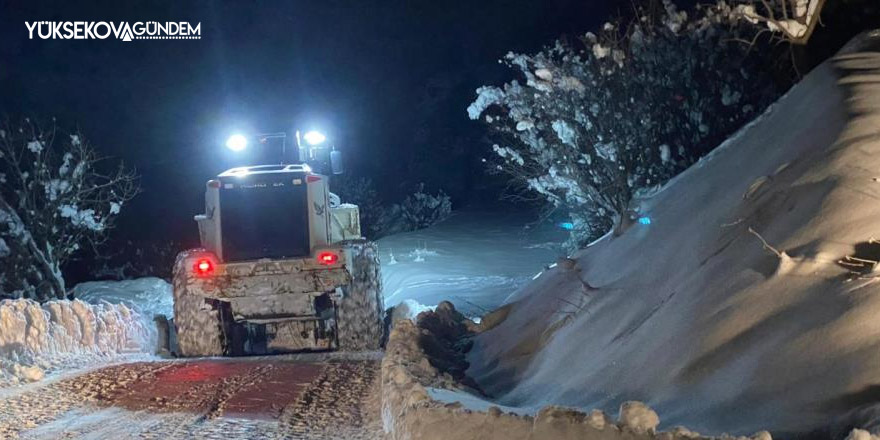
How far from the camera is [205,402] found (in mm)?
9133

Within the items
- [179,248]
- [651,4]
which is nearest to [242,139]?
[651,4]

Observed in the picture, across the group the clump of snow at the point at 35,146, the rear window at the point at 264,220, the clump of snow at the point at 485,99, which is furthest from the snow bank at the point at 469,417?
the clump of snow at the point at 35,146

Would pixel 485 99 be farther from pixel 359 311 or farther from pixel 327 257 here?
pixel 327 257

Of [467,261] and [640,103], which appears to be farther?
[467,261]

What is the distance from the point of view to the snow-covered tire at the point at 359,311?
534 inches

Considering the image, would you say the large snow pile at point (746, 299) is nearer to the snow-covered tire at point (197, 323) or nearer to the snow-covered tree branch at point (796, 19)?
the snow-covered tree branch at point (796, 19)

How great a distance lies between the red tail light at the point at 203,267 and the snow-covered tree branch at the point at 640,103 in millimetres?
5970

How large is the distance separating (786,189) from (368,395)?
15.0 ft

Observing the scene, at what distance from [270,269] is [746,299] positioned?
8.15 metres

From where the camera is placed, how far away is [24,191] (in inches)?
922

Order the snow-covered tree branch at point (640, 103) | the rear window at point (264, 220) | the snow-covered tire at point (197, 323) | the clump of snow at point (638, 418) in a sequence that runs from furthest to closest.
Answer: the snow-covered tree branch at point (640, 103) < the rear window at point (264, 220) < the snow-covered tire at point (197, 323) < the clump of snow at point (638, 418)

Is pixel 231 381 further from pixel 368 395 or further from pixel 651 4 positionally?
pixel 651 4

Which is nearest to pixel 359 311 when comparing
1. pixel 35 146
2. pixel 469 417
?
pixel 469 417

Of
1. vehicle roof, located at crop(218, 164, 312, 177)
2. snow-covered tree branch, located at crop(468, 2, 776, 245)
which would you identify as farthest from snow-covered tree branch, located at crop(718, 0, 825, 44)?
vehicle roof, located at crop(218, 164, 312, 177)
